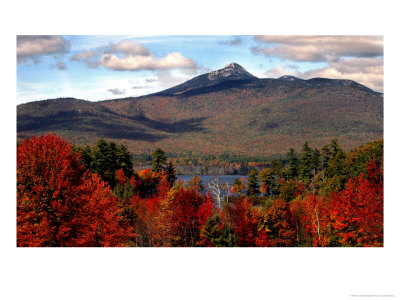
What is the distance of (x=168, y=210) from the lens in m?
19.1

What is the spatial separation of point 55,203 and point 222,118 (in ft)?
61.8

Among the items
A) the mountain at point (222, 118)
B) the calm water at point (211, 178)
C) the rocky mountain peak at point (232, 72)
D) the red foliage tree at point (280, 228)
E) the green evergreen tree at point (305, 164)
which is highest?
the rocky mountain peak at point (232, 72)

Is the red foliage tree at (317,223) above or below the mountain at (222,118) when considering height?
below

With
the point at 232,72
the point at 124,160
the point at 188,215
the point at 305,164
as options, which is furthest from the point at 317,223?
the point at 232,72

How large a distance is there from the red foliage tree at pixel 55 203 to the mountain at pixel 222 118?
7655 mm

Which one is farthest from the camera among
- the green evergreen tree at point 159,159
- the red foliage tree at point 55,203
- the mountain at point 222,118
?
the mountain at point 222,118

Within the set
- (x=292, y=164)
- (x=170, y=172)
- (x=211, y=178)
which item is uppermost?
(x=292, y=164)

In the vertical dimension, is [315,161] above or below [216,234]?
above

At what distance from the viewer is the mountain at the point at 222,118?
26.6m

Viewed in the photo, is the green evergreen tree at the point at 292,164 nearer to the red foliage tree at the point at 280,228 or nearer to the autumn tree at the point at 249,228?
the red foliage tree at the point at 280,228

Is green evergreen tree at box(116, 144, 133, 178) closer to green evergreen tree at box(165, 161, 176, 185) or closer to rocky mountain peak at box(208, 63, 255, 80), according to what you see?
green evergreen tree at box(165, 161, 176, 185)

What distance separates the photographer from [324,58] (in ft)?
62.3

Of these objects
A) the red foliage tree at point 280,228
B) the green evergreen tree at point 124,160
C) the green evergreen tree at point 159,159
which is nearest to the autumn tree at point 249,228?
the red foliage tree at point 280,228

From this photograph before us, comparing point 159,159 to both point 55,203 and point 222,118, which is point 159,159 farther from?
A: point 55,203
